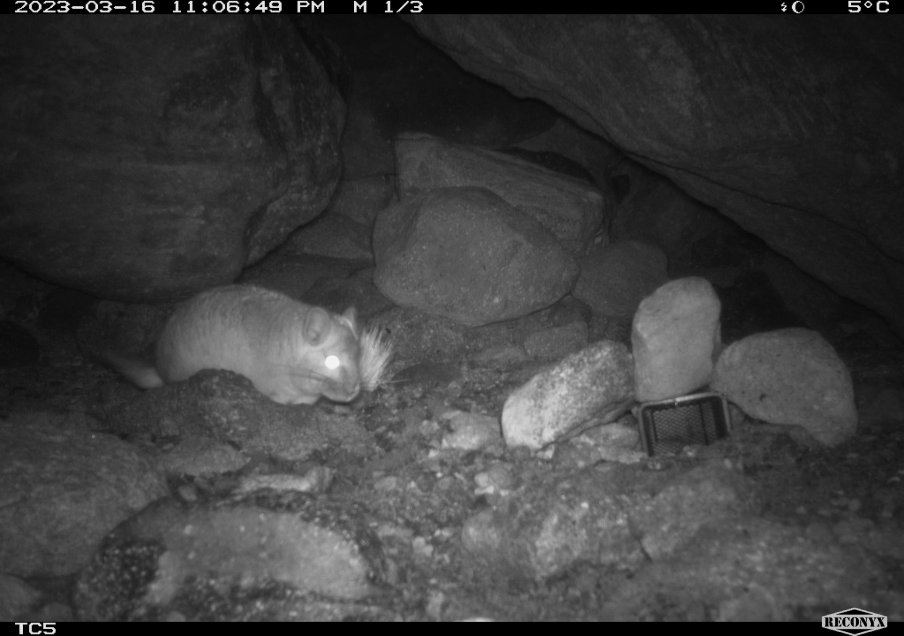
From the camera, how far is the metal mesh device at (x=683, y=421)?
12.8ft

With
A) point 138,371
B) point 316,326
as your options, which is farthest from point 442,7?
point 138,371

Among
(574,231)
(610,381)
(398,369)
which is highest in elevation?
(574,231)

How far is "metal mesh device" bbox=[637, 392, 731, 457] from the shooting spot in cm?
389

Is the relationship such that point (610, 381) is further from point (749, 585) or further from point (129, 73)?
point (129, 73)

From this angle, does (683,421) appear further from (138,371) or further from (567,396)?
(138,371)

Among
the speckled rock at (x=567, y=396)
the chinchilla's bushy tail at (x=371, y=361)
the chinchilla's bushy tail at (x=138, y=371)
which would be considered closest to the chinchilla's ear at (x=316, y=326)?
the chinchilla's bushy tail at (x=371, y=361)

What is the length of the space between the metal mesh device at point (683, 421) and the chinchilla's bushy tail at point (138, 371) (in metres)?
3.84

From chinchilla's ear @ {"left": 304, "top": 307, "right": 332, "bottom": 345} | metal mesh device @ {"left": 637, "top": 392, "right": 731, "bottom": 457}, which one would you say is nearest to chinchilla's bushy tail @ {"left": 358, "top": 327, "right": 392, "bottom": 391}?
chinchilla's ear @ {"left": 304, "top": 307, "right": 332, "bottom": 345}

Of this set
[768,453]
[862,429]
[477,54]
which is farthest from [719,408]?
[477,54]

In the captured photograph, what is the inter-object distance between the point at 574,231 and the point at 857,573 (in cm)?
419

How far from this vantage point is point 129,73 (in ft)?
14.6

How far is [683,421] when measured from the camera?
3920 millimetres

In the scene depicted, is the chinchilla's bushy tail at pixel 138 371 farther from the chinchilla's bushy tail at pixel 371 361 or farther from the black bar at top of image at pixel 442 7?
the black bar at top of image at pixel 442 7

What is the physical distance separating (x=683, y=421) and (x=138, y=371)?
4287 mm
